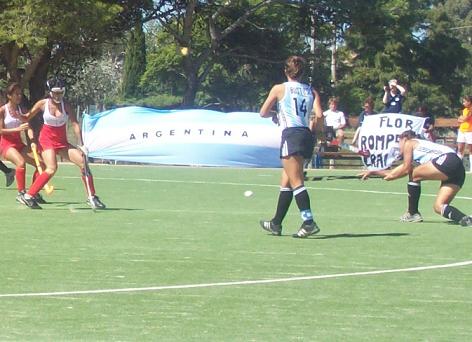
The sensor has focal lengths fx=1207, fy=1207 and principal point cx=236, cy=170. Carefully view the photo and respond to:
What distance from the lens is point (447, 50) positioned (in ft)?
223

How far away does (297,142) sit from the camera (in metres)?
13.2

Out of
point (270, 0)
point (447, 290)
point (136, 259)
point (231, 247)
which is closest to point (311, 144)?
point (231, 247)

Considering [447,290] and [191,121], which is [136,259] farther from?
[191,121]

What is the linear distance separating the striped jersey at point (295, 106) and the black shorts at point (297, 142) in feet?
0.22

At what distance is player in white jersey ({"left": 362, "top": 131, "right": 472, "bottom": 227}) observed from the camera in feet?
49.3

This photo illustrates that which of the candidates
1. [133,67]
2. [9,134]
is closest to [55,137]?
[9,134]

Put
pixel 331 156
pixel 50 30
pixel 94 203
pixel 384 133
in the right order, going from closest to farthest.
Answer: pixel 94 203 → pixel 384 133 → pixel 331 156 → pixel 50 30

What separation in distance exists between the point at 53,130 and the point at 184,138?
17149mm

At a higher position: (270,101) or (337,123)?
(270,101)

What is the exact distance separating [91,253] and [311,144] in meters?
2.90

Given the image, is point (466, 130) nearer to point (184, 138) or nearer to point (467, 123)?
point (467, 123)

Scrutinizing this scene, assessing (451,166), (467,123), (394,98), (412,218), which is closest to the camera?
(451,166)

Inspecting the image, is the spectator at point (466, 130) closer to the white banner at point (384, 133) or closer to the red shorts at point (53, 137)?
the white banner at point (384, 133)

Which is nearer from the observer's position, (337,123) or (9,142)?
(9,142)
